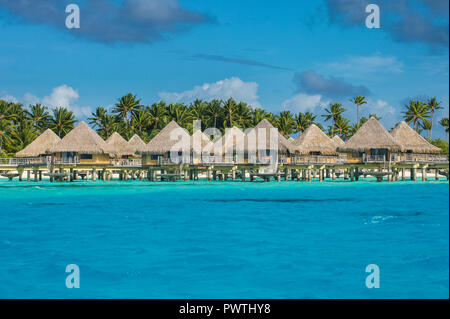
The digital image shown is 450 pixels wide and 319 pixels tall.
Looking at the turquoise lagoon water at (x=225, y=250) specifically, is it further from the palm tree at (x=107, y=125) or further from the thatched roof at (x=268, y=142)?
the palm tree at (x=107, y=125)

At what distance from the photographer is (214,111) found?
69.0 meters

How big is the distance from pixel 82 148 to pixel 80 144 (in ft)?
1.45

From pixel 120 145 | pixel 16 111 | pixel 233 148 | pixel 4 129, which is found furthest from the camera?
pixel 16 111

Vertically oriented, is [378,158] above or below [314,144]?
below

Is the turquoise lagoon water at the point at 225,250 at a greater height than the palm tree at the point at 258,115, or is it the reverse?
the palm tree at the point at 258,115

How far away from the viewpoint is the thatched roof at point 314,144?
48.8 meters

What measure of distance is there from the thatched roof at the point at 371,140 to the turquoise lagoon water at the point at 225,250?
1959 centimetres

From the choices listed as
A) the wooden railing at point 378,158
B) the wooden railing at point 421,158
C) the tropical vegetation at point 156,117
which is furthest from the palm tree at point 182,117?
the wooden railing at point 421,158

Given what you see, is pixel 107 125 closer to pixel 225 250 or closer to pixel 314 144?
pixel 314 144

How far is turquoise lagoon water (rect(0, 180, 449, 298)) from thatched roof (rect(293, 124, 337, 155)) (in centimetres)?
2298

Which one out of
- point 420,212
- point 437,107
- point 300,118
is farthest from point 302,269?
point 437,107

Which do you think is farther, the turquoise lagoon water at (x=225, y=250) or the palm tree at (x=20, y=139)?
the palm tree at (x=20, y=139)

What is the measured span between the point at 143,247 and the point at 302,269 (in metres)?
4.66

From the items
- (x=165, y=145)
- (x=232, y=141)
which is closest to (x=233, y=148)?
(x=232, y=141)
